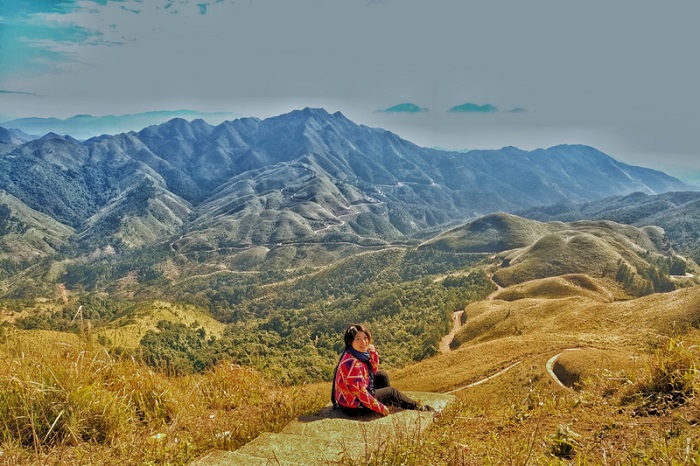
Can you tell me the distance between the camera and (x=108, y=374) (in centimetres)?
580

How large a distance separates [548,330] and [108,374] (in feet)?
85.6

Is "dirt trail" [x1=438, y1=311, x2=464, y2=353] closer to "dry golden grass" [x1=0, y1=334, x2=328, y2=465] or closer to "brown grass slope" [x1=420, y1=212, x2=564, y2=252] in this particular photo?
"dry golden grass" [x1=0, y1=334, x2=328, y2=465]

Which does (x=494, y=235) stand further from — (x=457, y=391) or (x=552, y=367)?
(x=457, y=391)

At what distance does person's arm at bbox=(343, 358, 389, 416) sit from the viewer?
6512 mm

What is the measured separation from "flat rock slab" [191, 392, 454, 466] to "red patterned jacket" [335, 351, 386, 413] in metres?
0.21

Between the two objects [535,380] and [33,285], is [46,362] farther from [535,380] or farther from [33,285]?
[33,285]

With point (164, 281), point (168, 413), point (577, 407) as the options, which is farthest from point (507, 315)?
point (164, 281)

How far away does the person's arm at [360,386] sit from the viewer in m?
6.51

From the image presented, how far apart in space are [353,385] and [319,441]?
1.65 meters

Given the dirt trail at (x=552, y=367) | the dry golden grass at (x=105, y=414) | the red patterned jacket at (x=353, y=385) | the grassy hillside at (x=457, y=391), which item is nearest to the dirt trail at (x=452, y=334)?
the grassy hillside at (x=457, y=391)

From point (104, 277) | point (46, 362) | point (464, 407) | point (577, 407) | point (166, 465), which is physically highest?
point (46, 362)

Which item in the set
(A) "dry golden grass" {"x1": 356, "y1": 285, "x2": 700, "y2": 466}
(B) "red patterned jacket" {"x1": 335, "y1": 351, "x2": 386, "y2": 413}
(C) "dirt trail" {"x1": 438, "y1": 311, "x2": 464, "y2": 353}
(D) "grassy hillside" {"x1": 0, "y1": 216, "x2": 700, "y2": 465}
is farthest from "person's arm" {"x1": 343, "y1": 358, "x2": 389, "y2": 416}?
(C) "dirt trail" {"x1": 438, "y1": 311, "x2": 464, "y2": 353}

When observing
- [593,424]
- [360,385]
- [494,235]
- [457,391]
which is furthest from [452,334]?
[494,235]

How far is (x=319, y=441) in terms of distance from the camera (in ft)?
16.8
